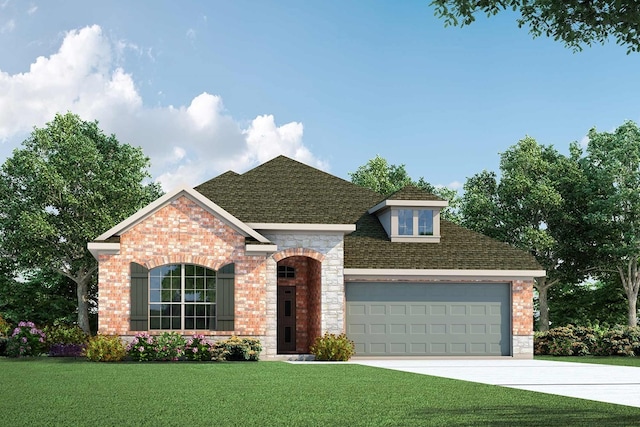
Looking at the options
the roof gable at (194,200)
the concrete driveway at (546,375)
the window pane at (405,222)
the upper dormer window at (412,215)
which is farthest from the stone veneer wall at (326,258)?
the window pane at (405,222)

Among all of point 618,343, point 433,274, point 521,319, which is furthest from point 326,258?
point 618,343

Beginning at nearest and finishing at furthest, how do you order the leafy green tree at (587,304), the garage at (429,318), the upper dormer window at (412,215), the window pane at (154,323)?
1. the window pane at (154,323)
2. the garage at (429,318)
3. the upper dormer window at (412,215)
4. the leafy green tree at (587,304)

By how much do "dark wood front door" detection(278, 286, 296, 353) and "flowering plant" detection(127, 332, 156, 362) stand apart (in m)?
5.38

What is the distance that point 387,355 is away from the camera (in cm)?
2719

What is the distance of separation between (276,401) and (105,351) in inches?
471

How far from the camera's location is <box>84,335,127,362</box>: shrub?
24.1 metres

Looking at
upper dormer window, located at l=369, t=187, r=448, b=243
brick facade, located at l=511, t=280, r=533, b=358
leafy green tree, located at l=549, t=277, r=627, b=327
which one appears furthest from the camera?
leafy green tree, located at l=549, t=277, r=627, b=327

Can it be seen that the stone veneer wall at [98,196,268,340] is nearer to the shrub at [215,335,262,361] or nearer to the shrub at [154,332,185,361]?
the shrub at [215,335,262,361]

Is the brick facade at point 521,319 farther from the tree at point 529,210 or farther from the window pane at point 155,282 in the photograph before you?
the tree at point 529,210

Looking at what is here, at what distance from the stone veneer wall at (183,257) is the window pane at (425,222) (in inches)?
242

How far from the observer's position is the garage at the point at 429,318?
88.8 ft

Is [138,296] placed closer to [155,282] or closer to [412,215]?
[155,282]

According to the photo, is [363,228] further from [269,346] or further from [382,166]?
[382,166]

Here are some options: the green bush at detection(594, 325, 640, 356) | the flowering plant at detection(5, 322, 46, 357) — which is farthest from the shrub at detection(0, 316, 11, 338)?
the green bush at detection(594, 325, 640, 356)
